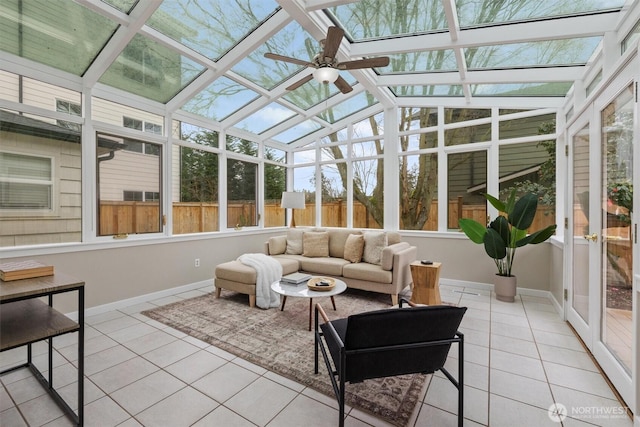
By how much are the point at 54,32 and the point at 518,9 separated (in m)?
4.44

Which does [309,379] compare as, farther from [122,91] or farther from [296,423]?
[122,91]

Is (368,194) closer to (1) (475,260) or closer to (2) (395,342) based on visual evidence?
(1) (475,260)

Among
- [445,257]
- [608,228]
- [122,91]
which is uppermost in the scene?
[122,91]

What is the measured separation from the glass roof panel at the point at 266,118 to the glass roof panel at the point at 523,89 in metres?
3.14

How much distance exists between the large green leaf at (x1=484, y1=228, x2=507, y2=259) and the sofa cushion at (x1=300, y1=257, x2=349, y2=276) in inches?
77.3

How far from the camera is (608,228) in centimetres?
223

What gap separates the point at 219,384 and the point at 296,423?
0.71 m

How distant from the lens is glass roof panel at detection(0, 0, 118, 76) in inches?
100

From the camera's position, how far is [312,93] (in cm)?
482

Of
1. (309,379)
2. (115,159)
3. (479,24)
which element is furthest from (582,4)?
(115,159)

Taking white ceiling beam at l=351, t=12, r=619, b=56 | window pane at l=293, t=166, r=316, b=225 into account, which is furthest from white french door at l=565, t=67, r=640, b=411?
window pane at l=293, t=166, r=316, b=225

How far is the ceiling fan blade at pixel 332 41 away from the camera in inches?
94.8

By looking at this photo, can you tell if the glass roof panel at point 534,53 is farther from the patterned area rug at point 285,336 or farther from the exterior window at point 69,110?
the exterior window at point 69,110

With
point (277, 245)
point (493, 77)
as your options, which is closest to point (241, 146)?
point (277, 245)
